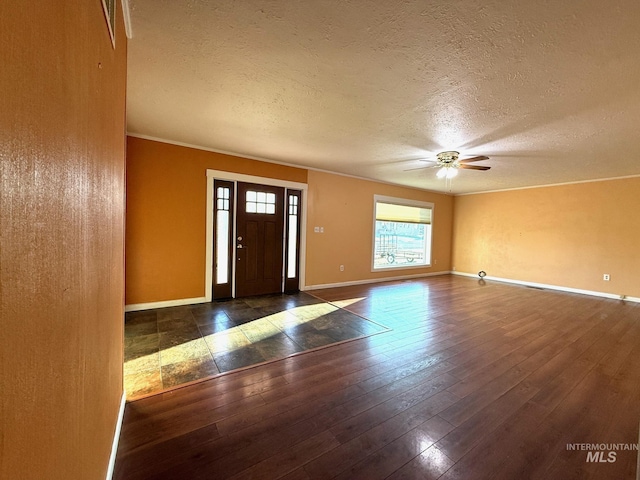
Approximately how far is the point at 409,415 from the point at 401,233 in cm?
557

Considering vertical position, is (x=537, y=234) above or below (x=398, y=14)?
below

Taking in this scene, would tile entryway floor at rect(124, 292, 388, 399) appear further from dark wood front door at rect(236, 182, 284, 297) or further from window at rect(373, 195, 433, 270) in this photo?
window at rect(373, 195, 433, 270)

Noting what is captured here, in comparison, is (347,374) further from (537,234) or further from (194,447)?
(537,234)

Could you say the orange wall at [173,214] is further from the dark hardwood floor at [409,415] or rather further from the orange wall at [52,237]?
the orange wall at [52,237]

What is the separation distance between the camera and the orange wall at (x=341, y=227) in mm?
5145

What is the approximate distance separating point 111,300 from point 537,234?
774 cm

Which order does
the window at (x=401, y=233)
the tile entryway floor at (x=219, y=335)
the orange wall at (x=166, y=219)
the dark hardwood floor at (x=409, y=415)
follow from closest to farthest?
the dark hardwood floor at (x=409, y=415) < the tile entryway floor at (x=219, y=335) < the orange wall at (x=166, y=219) < the window at (x=401, y=233)

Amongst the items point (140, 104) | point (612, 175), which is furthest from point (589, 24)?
point (612, 175)

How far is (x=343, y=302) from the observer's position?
14.1 feet

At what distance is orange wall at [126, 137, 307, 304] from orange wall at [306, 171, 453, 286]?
1853mm

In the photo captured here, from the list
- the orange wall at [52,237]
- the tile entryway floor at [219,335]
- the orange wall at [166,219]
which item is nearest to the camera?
the orange wall at [52,237]

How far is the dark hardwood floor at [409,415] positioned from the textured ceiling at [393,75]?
2422 mm

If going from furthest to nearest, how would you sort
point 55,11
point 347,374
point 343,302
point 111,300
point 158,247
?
point 343,302 < point 158,247 < point 347,374 < point 111,300 < point 55,11

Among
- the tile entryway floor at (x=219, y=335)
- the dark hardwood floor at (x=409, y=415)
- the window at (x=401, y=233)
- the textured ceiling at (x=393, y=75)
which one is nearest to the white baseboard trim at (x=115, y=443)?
the dark hardwood floor at (x=409, y=415)
